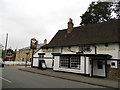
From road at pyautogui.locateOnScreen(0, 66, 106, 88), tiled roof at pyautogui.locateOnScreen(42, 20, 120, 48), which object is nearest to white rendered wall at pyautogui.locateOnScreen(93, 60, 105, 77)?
tiled roof at pyautogui.locateOnScreen(42, 20, 120, 48)

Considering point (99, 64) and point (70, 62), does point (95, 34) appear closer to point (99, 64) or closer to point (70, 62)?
point (99, 64)

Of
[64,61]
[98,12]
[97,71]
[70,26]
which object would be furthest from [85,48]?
[98,12]

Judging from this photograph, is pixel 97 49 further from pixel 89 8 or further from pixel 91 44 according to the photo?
pixel 89 8

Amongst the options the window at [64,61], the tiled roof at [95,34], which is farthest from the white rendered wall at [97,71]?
the window at [64,61]

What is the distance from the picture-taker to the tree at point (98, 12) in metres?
27.8

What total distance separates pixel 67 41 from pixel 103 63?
8307 mm

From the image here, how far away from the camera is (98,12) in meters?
28.0

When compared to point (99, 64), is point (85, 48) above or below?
above

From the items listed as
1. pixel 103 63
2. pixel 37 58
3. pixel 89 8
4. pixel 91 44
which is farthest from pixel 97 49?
pixel 89 8

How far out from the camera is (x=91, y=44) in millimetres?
18172

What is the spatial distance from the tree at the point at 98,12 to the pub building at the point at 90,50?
678 cm

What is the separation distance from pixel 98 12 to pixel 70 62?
14897mm

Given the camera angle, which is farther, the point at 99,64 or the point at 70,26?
the point at 70,26

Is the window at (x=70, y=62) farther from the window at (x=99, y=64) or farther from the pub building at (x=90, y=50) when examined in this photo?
the window at (x=99, y=64)
